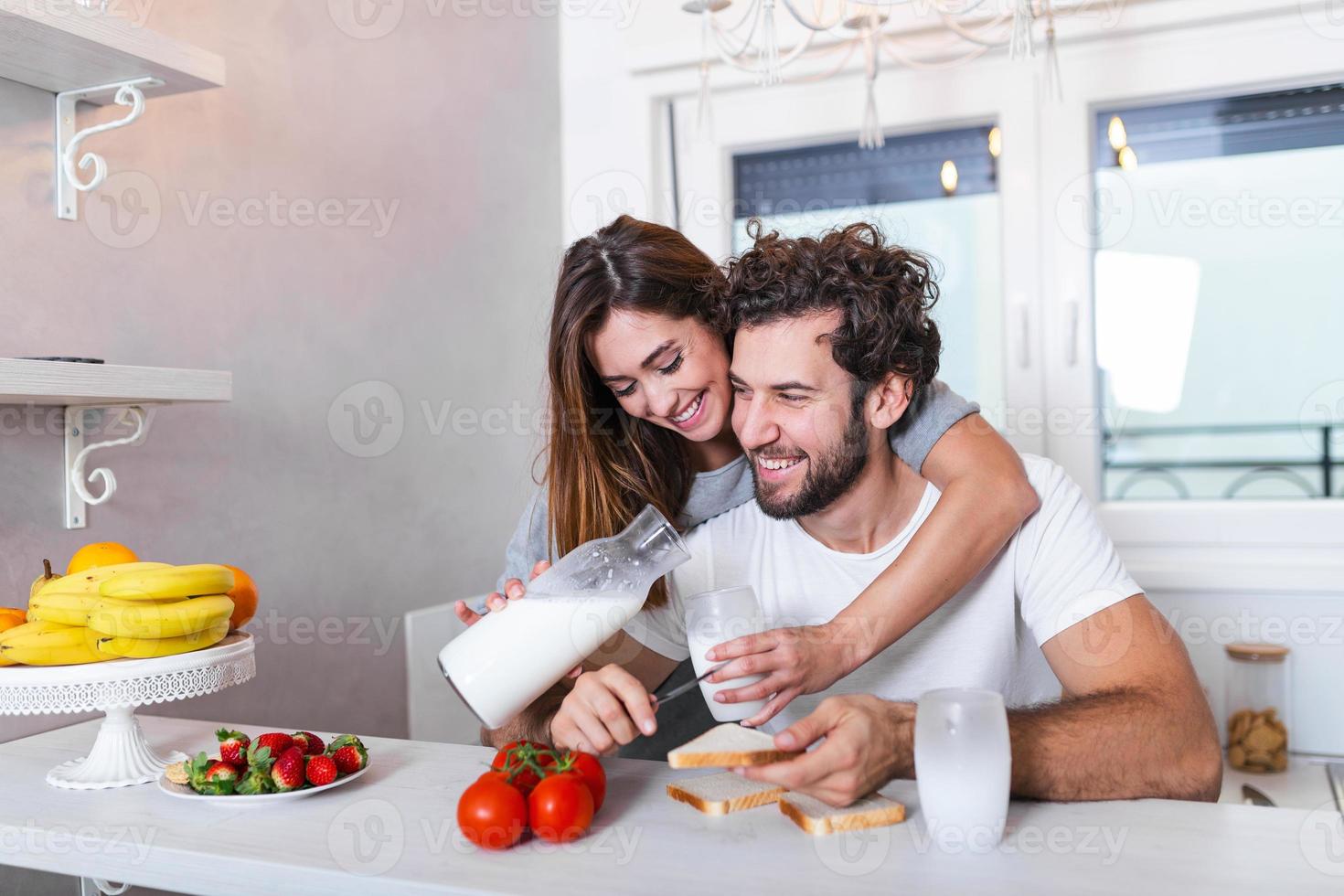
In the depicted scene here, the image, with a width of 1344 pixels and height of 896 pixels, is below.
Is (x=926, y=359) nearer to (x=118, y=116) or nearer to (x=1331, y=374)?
(x=118, y=116)

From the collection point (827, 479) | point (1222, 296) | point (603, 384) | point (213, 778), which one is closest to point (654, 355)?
point (603, 384)

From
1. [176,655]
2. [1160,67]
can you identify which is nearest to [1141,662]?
[176,655]

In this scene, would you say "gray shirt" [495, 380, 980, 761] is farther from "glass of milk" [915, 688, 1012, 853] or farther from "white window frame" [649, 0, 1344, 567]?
"white window frame" [649, 0, 1344, 567]

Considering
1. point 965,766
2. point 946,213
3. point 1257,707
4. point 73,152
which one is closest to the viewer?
point 965,766

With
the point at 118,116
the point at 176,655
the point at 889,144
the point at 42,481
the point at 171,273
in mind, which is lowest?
the point at 176,655

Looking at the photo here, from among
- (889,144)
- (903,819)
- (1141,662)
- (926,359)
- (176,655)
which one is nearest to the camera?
(903,819)

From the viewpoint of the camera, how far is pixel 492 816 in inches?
35.4

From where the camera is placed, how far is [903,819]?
0.98m

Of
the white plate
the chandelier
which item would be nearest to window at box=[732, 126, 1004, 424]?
the chandelier

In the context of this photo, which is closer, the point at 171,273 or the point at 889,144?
the point at 171,273

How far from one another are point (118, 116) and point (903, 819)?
123cm

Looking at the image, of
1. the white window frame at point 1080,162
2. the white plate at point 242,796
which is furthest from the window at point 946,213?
the white plate at point 242,796

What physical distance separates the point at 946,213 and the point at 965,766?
1.82m

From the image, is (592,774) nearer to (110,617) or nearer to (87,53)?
(110,617)
